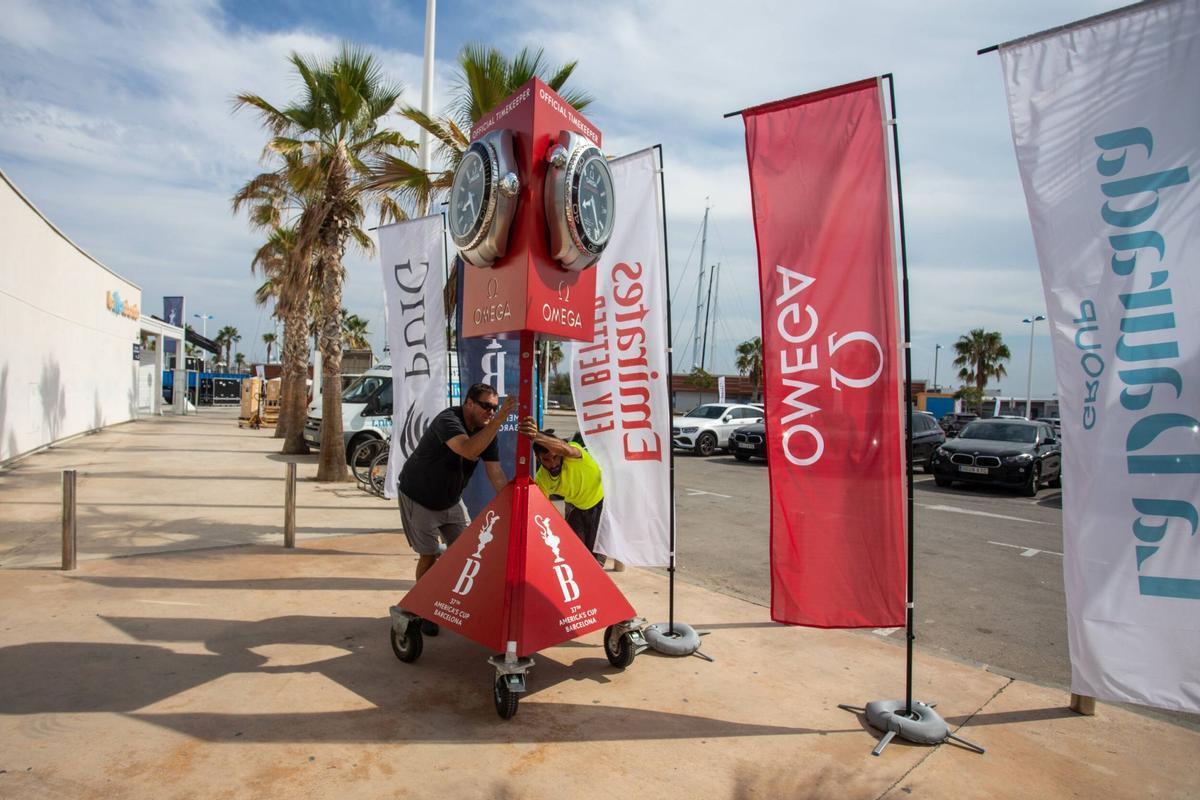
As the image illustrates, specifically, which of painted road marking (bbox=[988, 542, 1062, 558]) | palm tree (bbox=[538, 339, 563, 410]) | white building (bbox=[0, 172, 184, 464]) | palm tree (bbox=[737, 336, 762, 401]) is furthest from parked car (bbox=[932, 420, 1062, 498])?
palm tree (bbox=[737, 336, 762, 401])

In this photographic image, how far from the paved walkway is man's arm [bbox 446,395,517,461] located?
4.41 ft

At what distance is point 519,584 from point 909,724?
2144 millimetres

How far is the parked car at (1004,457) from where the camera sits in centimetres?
1362

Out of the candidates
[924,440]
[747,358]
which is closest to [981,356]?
[747,358]

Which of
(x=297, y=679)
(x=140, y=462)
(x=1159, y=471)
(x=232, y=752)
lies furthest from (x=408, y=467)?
(x=140, y=462)

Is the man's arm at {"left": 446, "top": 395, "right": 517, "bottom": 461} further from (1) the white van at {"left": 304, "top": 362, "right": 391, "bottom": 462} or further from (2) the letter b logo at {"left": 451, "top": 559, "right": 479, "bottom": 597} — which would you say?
(1) the white van at {"left": 304, "top": 362, "right": 391, "bottom": 462}

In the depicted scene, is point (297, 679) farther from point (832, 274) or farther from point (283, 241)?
point (283, 241)

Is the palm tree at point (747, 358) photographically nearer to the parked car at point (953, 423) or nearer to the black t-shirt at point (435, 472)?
the parked car at point (953, 423)

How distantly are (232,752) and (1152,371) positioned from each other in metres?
4.35

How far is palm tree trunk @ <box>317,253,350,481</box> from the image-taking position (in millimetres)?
11711

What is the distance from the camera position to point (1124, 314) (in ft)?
9.43

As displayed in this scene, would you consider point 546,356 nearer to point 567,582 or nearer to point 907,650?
point 567,582

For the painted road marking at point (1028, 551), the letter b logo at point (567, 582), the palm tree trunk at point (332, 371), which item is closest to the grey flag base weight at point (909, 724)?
the letter b logo at point (567, 582)

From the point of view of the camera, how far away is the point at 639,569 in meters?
6.79
